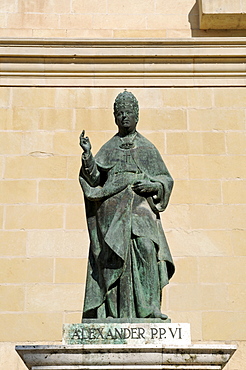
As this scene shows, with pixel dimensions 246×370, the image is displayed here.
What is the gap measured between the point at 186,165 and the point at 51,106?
1.77 meters

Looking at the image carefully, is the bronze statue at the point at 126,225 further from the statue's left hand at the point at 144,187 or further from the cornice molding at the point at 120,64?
the cornice molding at the point at 120,64

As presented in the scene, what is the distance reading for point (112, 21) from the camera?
10.8m

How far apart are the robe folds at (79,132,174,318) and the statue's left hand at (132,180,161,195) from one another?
4cm

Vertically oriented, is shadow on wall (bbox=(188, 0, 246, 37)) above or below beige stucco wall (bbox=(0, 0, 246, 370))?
above

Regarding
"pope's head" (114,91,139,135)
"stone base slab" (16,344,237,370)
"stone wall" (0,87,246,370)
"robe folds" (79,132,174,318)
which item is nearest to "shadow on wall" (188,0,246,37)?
"stone wall" (0,87,246,370)

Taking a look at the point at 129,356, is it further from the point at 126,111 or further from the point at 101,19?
the point at 101,19

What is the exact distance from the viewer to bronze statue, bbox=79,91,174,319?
22.8 feet

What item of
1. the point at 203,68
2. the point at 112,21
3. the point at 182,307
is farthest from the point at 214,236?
the point at 112,21

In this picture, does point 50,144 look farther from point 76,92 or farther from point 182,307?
point 182,307

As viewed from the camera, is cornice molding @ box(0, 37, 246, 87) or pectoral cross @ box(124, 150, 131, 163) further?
cornice molding @ box(0, 37, 246, 87)

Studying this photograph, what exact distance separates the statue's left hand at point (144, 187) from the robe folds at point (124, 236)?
0.04m

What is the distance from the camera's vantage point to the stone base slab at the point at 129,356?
6344mm

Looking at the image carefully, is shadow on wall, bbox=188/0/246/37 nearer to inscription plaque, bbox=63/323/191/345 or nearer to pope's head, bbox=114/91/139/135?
pope's head, bbox=114/91/139/135

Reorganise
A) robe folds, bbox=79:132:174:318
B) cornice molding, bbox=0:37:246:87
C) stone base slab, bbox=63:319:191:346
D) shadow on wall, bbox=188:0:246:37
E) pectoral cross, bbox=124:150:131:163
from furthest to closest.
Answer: shadow on wall, bbox=188:0:246:37, cornice molding, bbox=0:37:246:87, pectoral cross, bbox=124:150:131:163, robe folds, bbox=79:132:174:318, stone base slab, bbox=63:319:191:346
